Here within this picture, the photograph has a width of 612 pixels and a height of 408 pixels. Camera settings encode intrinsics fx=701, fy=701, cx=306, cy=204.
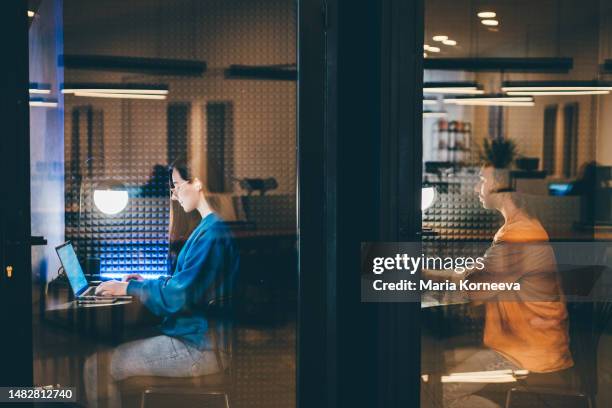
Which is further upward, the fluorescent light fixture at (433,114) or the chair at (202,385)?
the fluorescent light fixture at (433,114)

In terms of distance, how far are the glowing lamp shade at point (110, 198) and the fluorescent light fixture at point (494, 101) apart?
4.27ft

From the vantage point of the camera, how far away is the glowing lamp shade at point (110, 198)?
2670mm

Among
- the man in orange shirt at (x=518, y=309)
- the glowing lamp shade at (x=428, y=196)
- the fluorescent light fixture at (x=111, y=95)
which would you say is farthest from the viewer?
the man in orange shirt at (x=518, y=309)

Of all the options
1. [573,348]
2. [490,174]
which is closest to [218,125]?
[490,174]

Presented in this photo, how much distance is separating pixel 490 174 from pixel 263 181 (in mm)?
900

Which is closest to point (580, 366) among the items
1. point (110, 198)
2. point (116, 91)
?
point (110, 198)

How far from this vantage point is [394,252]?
2744mm

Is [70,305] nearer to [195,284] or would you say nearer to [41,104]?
[195,284]

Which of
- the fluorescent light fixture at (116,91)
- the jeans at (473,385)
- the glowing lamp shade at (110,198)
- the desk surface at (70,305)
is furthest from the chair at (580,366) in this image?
the fluorescent light fixture at (116,91)

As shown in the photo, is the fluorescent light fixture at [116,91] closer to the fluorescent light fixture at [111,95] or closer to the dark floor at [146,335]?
the fluorescent light fixture at [111,95]

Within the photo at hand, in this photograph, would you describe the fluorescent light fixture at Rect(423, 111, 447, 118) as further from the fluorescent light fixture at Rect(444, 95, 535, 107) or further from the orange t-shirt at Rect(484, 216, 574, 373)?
the orange t-shirt at Rect(484, 216, 574, 373)

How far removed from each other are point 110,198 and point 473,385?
164 centimetres

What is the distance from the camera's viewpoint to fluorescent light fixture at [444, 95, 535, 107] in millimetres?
2717

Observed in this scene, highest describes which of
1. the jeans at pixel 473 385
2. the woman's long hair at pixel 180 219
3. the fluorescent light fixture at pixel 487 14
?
the fluorescent light fixture at pixel 487 14
